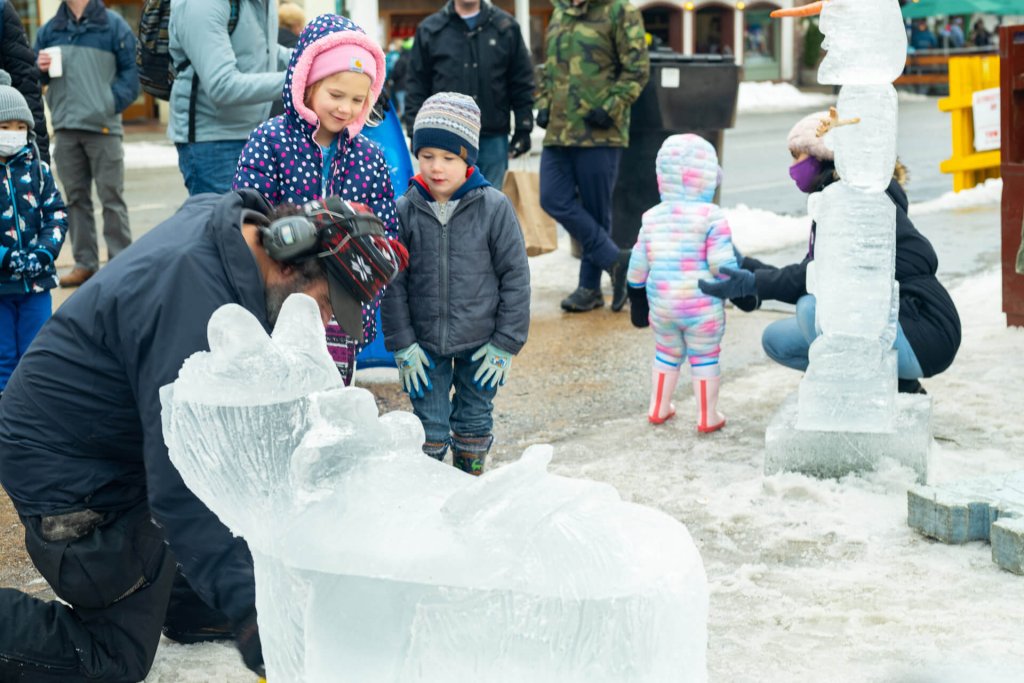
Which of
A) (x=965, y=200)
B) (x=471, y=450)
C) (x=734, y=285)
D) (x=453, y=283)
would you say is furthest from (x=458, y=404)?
(x=965, y=200)

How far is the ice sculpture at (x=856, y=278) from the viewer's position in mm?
4484

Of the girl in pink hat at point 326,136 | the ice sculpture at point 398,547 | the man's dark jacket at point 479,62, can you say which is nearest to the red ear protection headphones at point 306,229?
the ice sculpture at point 398,547

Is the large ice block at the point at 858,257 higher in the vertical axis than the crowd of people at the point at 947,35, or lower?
higher

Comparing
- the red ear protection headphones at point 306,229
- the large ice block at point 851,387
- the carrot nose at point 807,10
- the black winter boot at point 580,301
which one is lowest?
the black winter boot at point 580,301

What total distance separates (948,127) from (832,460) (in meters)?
18.1

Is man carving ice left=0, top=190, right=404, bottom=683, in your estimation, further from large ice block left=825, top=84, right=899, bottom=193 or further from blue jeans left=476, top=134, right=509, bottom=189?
blue jeans left=476, top=134, right=509, bottom=189

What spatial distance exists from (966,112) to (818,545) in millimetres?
8796

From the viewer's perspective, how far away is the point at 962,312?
23.2 feet

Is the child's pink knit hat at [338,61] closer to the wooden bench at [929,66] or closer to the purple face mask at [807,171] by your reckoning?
the purple face mask at [807,171]

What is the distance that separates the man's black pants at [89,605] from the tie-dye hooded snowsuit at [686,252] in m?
2.63

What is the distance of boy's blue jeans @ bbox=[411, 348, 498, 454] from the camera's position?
451cm

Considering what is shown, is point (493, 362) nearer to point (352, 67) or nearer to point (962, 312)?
point (352, 67)

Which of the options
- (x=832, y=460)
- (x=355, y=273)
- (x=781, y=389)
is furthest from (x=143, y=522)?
(x=781, y=389)

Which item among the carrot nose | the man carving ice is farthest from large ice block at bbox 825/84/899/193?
the man carving ice
